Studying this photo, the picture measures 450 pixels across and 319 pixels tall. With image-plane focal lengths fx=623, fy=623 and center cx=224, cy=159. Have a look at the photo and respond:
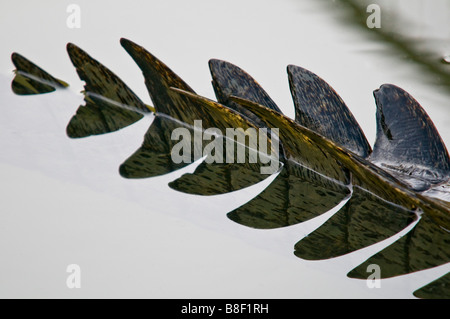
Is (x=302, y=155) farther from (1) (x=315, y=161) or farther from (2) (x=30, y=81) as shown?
(2) (x=30, y=81)

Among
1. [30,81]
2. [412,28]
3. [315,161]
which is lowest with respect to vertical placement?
[315,161]

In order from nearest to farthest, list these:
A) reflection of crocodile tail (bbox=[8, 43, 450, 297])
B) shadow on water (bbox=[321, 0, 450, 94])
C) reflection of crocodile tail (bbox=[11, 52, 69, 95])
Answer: reflection of crocodile tail (bbox=[8, 43, 450, 297])
reflection of crocodile tail (bbox=[11, 52, 69, 95])
shadow on water (bbox=[321, 0, 450, 94])

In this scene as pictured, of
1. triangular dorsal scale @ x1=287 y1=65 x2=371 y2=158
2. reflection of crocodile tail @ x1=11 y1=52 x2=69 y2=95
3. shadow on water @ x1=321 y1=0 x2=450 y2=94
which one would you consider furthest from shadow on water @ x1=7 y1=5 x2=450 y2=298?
shadow on water @ x1=321 y1=0 x2=450 y2=94

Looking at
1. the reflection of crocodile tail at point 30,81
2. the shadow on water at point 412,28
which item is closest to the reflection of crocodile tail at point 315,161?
the reflection of crocodile tail at point 30,81

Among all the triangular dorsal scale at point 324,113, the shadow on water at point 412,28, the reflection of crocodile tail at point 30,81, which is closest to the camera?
the triangular dorsal scale at point 324,113

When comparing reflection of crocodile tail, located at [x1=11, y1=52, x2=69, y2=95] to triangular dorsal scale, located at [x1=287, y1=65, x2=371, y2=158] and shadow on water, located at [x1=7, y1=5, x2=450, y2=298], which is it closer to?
shadow on water, located at [x1=7, y1=5, x2=450, y2=298]

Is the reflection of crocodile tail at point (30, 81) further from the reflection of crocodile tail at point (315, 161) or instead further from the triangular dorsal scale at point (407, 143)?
the triangular dorsal scale at point (407, 143)

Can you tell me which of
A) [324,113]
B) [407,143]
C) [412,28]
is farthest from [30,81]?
[412,28]

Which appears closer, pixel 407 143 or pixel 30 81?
pixel 407 143

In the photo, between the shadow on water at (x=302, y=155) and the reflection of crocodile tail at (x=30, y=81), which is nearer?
the shadow on water at (x=302, y=155)

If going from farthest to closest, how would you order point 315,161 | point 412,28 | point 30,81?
point 412,28, point 30,81, point 315,161
